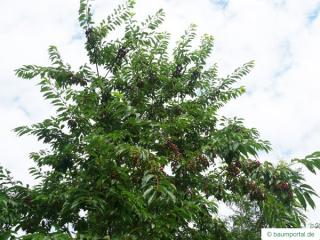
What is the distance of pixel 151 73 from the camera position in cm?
943

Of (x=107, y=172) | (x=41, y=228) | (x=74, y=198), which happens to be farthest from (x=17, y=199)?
(x=107, y=172)

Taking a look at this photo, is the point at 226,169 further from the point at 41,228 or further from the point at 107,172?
the point at 41,228

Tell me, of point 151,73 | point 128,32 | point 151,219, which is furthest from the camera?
point 128,32

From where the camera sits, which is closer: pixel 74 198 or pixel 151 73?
pixel 74 198

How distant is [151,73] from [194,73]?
1.37 m

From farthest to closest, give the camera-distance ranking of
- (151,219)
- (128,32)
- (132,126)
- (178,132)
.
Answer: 1. (128,32)
2. (178,132)
3. (132,126)
4. (151,219)

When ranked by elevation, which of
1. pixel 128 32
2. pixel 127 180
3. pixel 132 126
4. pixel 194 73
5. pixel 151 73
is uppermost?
pixel 128 32

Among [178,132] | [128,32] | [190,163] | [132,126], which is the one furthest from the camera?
[128,32]

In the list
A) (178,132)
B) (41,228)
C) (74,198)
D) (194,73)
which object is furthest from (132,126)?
(194,73)

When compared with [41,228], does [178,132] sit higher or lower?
higher

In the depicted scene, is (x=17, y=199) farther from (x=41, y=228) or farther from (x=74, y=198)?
(x=74, y=198)

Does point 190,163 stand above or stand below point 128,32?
below

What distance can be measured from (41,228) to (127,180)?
6.21 feet

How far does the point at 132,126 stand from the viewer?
7.86m
